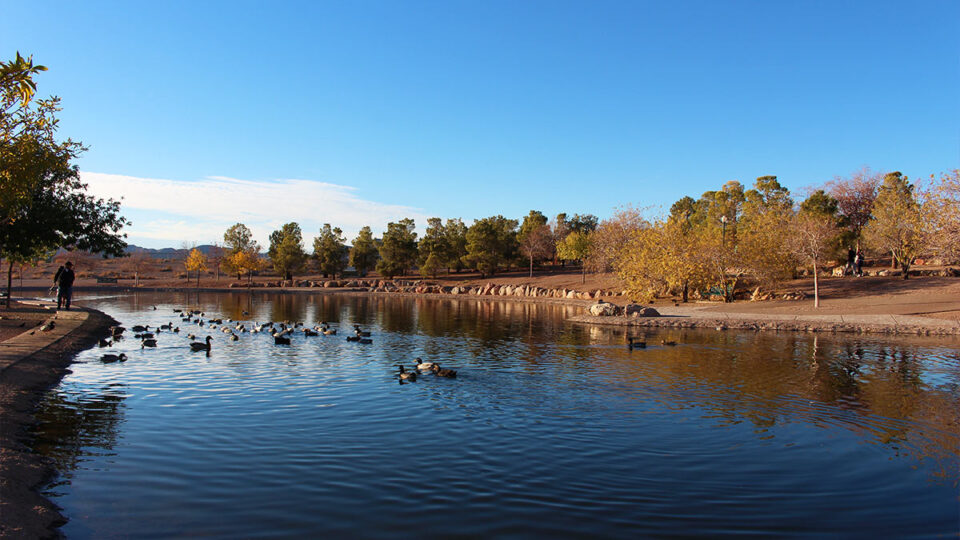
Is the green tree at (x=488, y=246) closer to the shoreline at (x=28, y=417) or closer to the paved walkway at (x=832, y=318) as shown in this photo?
the paved walkway at (x=832, y=318)

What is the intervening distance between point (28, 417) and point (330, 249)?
8432 centimetres

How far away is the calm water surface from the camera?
7996 millimetres

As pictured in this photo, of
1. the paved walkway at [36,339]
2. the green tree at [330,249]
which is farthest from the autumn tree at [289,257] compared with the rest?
the paved walkway at [36,339]

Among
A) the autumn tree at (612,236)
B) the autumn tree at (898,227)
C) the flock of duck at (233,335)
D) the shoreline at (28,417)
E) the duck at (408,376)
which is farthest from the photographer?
the autumn tree at (612,236)

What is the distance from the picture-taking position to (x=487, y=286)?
2921 inches

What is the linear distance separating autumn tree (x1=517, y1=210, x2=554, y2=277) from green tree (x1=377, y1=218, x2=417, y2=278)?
1813cm

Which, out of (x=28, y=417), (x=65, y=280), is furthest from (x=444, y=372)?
(x=65, y=280)

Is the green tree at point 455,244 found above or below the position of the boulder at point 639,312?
above

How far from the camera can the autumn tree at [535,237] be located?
86.1 m

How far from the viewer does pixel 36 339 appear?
2059 centimetres

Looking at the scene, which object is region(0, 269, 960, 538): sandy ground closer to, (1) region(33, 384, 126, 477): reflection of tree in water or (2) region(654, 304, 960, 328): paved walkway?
(2) region(654, 304, 960, 328): paved walkway

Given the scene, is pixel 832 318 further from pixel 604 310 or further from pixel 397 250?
pixel 397 250

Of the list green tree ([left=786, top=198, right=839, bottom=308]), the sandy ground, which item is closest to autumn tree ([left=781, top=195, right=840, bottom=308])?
green tree ([left=786, top=198, right=839, bottom=308])

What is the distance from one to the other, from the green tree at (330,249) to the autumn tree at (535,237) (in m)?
30.5
